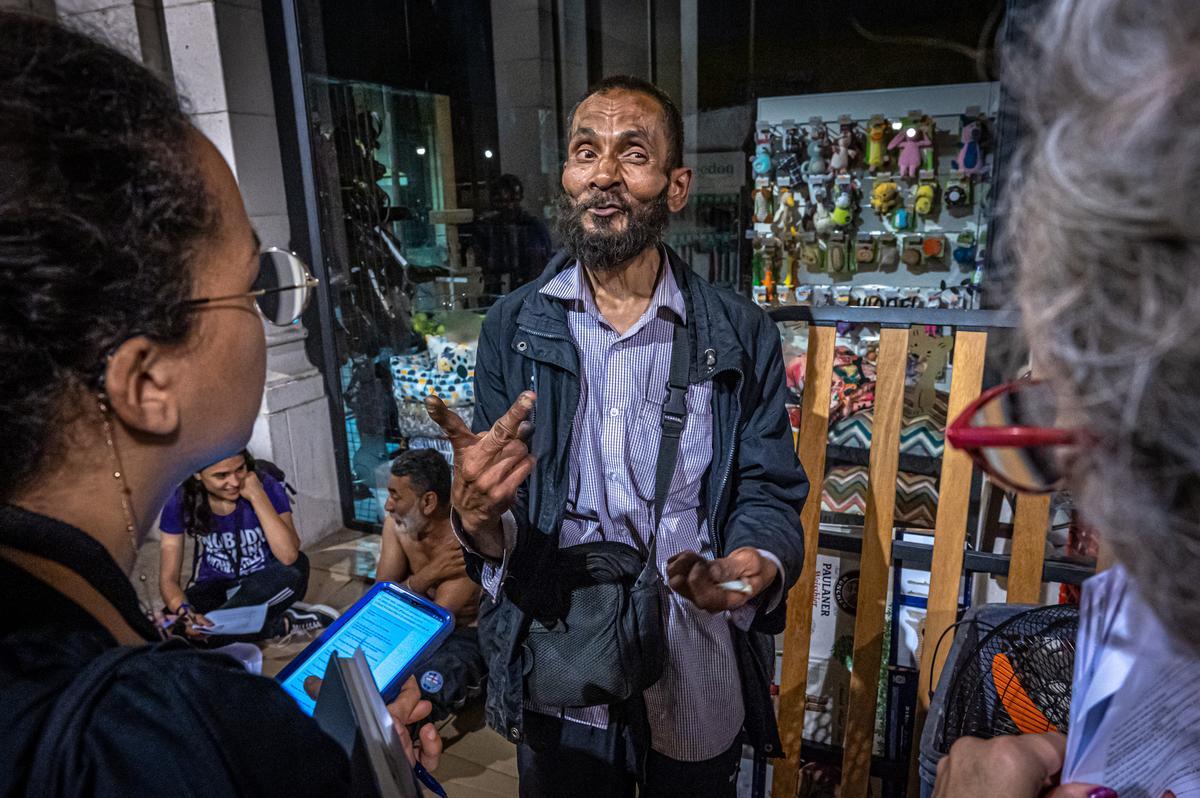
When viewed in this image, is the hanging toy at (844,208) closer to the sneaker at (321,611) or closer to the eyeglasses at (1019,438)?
the eyeglasses at (1019,438)

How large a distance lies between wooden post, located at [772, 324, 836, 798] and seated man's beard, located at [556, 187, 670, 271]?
63cm

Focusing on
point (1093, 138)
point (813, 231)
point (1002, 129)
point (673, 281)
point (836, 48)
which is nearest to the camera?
point (1093, 138)

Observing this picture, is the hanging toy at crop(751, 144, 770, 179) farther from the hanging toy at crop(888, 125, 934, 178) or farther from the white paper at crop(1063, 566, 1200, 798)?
the white paper at crop(1063, 566, 1200, 798)

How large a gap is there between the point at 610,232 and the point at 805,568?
3.88ft

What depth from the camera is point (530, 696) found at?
1.70m

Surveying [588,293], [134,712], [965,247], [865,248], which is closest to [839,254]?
[865,248]

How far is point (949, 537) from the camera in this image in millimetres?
2148

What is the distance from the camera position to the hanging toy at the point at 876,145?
3.33 m

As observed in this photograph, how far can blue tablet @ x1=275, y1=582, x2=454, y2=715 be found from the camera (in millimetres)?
1488

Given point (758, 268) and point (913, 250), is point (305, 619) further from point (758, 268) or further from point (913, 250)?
point (913, 250)

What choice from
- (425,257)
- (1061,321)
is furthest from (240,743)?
(425,257)

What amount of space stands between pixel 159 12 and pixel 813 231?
370cm

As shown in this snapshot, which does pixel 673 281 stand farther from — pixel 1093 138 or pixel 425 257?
pixel 425 257

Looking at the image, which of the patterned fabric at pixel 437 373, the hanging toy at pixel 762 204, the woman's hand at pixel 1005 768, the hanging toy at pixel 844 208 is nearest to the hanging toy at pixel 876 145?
the hanging toy at pixel 844 208
